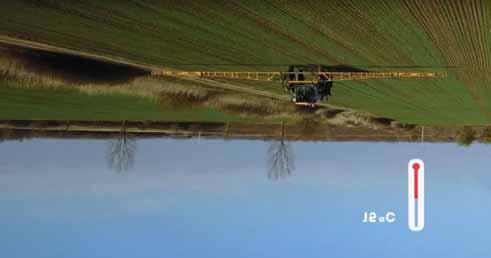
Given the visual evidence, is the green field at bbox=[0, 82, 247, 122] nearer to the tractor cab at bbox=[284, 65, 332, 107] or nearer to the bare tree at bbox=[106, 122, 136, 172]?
the bare tree at bbox=[106, 122, 136, 172]

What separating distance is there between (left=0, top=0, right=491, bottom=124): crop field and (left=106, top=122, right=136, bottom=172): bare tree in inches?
67.0

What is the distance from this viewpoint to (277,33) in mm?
7637

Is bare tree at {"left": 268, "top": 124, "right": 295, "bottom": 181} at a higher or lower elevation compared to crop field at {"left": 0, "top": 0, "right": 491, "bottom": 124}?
lower

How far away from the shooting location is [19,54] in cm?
823

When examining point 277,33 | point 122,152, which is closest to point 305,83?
point 277,33

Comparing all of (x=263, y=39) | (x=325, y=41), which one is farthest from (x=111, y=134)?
(x=325, y=41)

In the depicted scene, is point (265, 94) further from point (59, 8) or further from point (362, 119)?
point (59, 8)

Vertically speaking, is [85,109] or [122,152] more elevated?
[85,109]

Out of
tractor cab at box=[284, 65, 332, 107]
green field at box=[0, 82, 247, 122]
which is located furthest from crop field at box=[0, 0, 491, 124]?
green field at box=[0, 82, 247, 122]

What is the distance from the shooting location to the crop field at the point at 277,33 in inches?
283

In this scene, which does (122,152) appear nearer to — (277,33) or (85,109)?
(85,109)

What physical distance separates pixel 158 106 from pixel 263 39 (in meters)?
2.49

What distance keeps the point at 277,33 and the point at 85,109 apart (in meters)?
3.69

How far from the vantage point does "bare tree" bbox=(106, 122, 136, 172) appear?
9.46 metres
